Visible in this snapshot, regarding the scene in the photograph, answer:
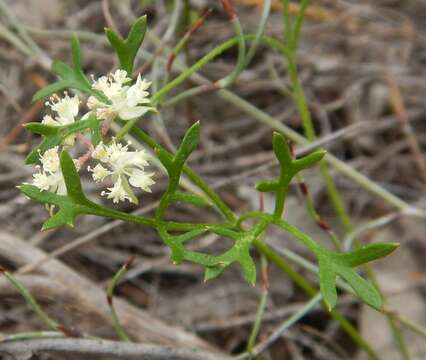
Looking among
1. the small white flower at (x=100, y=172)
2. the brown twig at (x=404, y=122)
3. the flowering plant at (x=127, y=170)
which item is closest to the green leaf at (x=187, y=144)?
the flowering plant at (x=127, y=170)

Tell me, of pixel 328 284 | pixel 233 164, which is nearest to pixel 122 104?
pixel 328 284

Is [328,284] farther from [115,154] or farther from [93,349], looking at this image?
[93,349]

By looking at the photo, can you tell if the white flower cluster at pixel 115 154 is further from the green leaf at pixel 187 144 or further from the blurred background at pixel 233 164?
the blurred background at pixel 233 164

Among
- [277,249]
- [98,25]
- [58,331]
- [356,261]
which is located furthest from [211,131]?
[356,261]

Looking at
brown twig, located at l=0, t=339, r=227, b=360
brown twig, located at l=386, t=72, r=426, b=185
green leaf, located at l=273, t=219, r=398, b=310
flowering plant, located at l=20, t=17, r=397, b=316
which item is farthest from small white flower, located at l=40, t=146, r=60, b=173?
brown twig, located at l=386, t=72, r=426, b=185

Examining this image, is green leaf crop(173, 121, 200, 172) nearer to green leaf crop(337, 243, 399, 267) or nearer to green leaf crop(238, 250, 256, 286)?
green leaf crop(238, 250, 256, 286)

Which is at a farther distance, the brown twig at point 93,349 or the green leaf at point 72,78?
the brown twig at point 93,349
